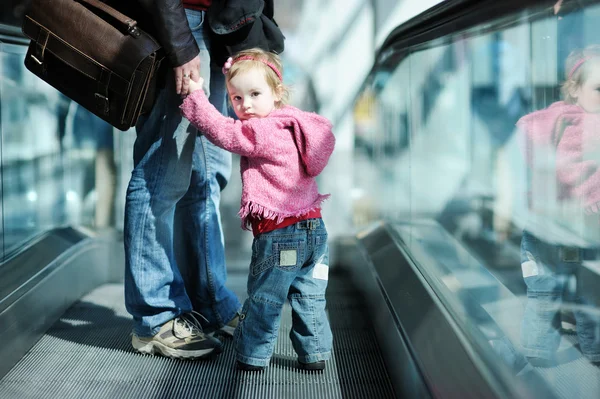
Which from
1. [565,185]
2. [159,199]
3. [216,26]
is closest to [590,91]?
[565,185]

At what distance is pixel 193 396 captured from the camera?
72.1 inches

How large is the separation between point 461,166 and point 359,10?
2.97 metres

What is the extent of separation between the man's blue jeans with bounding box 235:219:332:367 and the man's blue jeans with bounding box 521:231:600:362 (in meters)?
0.78

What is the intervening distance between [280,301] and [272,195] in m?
0.31

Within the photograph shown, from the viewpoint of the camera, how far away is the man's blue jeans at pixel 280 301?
6.64ft

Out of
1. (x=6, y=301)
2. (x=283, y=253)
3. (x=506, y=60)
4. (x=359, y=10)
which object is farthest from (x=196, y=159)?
(x=359, y=10)

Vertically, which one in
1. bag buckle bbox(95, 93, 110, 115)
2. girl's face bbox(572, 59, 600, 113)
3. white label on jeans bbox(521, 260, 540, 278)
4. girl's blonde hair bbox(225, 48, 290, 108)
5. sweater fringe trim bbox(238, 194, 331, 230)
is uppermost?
girl's blonde hair bbox(225, 48, 290, 108)

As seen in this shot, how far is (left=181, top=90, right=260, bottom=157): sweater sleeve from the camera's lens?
6.49 feet

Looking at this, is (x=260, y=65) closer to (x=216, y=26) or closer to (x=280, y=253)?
(x=216, y=26)

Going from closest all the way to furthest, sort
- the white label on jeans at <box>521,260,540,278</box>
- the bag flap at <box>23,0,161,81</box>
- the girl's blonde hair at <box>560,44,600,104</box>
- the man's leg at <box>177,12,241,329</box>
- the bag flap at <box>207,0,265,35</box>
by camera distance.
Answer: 1. the girl's blonde hair at <box>560,44,600,104</box>
2. the white label on jeans at <box>521,260,540,278</box>
3. the bag flap at <box>23,0,161,81</box>
4. the bag flap at <box>207,0,265,35</box>
5. the man's leg at <box>177,12,241,329</box>

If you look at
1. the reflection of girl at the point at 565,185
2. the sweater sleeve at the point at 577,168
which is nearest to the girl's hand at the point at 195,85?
the reflection of girl at the point at 565,185

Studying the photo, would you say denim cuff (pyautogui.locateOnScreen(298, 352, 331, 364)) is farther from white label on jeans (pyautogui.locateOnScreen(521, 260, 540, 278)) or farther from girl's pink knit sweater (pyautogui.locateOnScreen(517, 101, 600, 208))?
girl's pink knit sweater (pyautogui.locateOnScreen(517, 101, 600, 208))

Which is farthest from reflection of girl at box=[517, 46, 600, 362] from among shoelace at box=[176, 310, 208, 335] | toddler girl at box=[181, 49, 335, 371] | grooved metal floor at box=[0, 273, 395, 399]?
shoelace at box=[176, 310, 208, 335]

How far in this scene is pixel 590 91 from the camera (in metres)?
1.23
